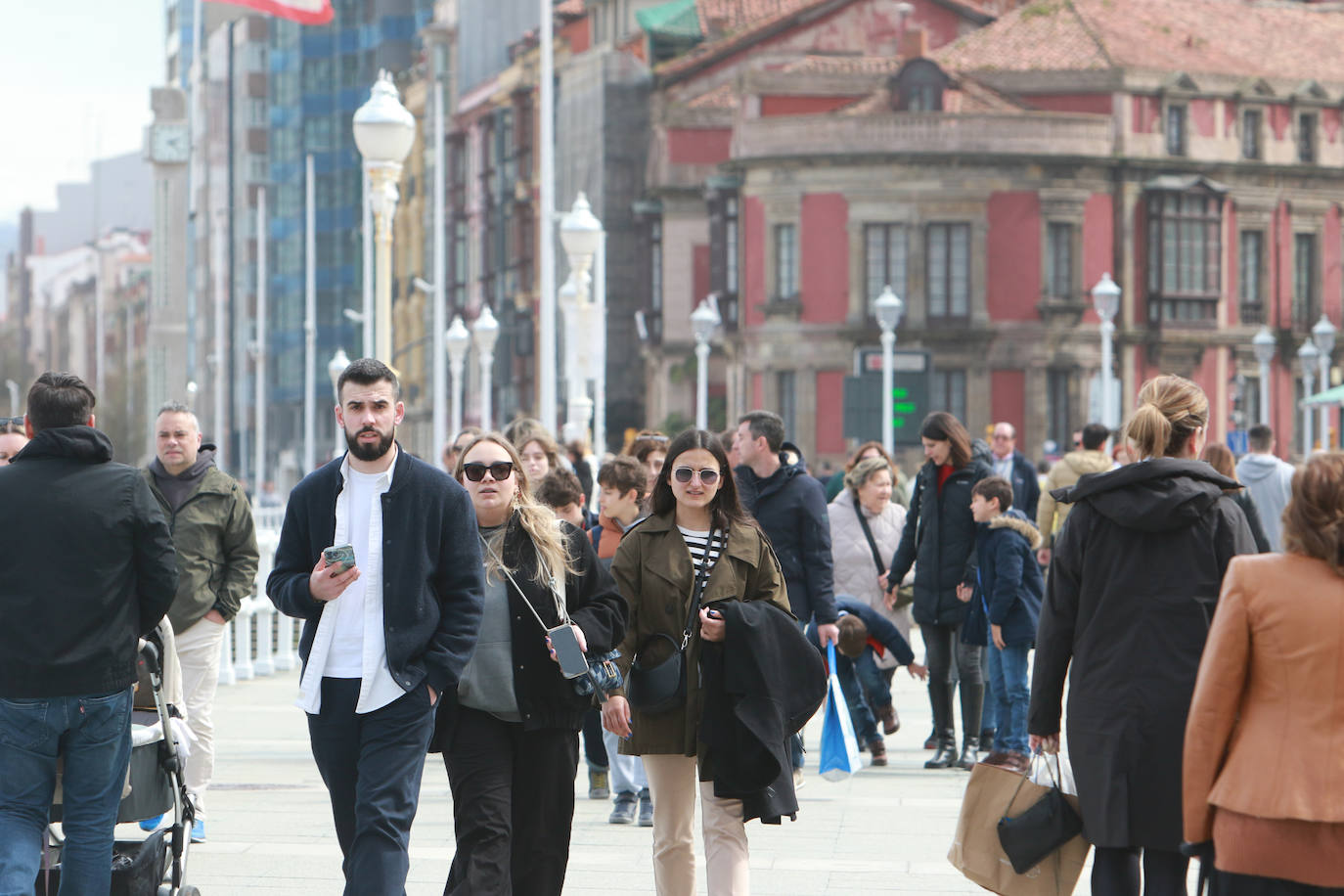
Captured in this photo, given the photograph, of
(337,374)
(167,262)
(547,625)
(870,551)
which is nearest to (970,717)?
(870,551)

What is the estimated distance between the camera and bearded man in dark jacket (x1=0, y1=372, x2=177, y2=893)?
684 centimetres

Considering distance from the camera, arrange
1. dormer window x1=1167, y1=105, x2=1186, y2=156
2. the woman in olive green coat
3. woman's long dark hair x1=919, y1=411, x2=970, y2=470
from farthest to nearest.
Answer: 1. dormer window x1=1167, y1=105, x2=1186, y2=156
2. woman's long dark hair x1=919, y1=411, x2=970, y2=470
3. the woman in olive green coat

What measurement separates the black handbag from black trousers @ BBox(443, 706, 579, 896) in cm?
159

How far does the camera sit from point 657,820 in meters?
7.57

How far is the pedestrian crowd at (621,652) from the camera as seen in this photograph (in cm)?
538

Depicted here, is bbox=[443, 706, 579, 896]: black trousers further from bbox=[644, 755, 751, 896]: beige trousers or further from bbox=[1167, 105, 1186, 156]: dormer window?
bbox=[1167, 105, 1186, 156]: dormer window

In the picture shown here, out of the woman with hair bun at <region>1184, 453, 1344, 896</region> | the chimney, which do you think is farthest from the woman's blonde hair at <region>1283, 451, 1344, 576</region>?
the chimney

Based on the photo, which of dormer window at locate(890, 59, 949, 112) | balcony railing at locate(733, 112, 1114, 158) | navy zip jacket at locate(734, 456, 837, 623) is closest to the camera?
navy zip jacket at locate(734, 456, 837, 623)

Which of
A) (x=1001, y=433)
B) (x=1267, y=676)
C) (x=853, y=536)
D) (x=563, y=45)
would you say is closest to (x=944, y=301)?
(x=563, y=45)

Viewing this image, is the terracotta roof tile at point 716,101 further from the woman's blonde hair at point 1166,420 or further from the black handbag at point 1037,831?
the black handbag at point 1037,831

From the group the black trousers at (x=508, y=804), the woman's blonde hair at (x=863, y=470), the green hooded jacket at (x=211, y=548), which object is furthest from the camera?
the woman's blonde hair at (x=863, y=470)

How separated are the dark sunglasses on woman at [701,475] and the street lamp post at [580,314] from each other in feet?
66.5

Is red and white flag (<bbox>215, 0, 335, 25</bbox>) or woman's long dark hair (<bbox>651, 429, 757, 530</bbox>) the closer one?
woman's long dark hair (<bbox>651, 429, 757, 530</bbox>)

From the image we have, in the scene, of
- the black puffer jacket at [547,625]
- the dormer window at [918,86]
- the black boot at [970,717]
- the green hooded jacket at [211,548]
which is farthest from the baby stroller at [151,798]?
the dormer window at [918,86]
